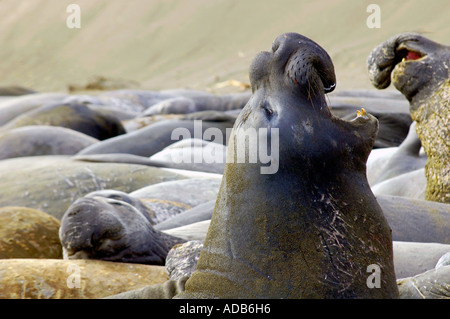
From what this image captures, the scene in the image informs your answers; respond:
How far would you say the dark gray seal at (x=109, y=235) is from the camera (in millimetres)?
3541

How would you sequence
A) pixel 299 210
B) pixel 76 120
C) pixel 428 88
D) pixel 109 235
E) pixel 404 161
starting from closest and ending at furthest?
pixel 299 210, pixel 109 235, pixel 428 88, pixel 404 161, pixel 76 120

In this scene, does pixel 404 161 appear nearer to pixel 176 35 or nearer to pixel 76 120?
pixel 76 120

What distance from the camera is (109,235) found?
11.8 ft

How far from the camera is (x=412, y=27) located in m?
29.9

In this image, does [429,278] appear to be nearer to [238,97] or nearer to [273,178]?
[273,178]

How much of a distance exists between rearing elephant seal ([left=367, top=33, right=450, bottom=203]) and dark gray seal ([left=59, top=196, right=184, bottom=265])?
66.8 inches

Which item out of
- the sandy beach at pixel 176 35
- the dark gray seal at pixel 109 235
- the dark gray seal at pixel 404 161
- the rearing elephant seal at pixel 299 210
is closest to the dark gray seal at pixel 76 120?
the dark gray seal at pixel 404 161

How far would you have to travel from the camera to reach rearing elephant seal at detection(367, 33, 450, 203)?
431 centimetres

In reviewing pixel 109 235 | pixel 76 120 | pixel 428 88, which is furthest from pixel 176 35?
pixel 109 235

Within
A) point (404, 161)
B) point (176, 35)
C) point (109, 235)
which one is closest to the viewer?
point (109, 235)

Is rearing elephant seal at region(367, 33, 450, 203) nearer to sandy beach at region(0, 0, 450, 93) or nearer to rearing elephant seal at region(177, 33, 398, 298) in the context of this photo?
rearing elephant seal at region(177, 33, 398, 298)

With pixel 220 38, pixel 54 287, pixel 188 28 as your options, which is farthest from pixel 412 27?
pixel 54 287

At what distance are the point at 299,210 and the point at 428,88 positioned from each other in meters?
2.50

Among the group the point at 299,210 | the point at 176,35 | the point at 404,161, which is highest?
the point at 176,35
